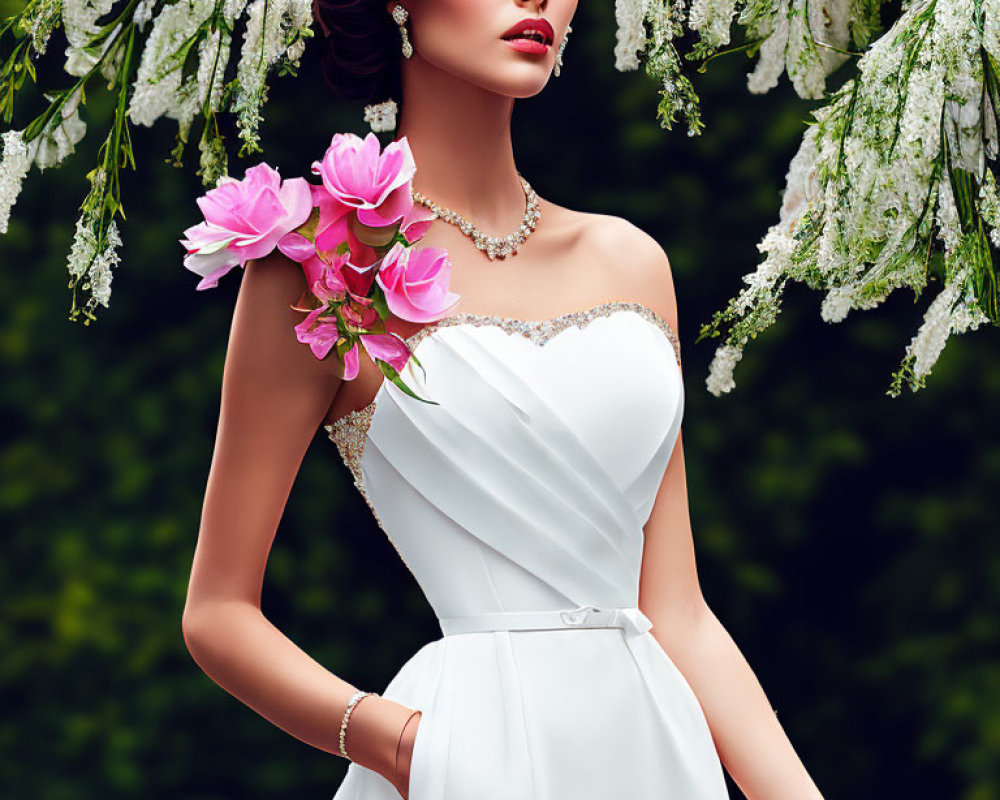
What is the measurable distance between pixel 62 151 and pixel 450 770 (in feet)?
4.28

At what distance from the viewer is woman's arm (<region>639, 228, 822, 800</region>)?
8.94ft

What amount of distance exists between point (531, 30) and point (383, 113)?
394 millimetres

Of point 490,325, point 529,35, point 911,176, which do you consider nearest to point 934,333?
point 911,176

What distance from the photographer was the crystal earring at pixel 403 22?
8.98 ft

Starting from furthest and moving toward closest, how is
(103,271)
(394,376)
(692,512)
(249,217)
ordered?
(692,512) < (103,271) < (249,217) < (394,376)

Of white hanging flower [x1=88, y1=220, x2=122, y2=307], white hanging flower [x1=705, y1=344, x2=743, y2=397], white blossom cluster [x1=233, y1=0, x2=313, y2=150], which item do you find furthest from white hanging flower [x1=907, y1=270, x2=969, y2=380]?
white hanging flower [x1=88, y1=220, x2=122, y2=307]

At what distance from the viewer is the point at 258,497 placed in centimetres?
266

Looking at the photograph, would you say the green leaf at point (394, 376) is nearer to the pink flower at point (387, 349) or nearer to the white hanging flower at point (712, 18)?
the pink flower at point (387, 349)

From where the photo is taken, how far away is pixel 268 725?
4914 mm

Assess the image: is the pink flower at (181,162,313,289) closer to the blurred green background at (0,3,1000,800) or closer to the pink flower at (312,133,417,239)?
the pink flower at (312,133,417,239)

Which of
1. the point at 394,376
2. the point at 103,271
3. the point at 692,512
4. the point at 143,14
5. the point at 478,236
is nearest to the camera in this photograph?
the point at 394,376

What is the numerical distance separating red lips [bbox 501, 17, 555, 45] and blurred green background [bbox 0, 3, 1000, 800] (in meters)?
Result: 2.28

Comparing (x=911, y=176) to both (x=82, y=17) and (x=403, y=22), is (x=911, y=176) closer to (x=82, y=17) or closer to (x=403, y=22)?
(x=403, y=22)

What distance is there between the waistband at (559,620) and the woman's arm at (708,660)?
0.50 ft
